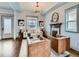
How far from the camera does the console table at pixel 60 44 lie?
3.64m

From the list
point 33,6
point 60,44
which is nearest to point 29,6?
point 33,6

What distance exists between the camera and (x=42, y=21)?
138 inches

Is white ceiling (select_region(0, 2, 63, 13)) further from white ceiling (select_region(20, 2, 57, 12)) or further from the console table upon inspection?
the console table

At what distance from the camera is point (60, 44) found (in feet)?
12.2

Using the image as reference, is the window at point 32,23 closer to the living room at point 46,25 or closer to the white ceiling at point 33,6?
the living room at point 46,25

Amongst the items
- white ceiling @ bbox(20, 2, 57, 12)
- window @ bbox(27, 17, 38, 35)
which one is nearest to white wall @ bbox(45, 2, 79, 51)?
white ceiling @ bbox(20, 2, 57, 12)

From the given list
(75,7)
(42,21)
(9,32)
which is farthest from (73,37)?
(9,32)

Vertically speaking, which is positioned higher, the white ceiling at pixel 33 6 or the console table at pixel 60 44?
the white ceiling at pixel 33 6

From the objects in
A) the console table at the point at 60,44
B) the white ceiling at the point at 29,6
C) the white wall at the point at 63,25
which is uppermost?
the white ceiling at the point at 29,6

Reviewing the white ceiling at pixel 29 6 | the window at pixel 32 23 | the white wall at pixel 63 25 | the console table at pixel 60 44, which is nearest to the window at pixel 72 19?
the white wall at pixel 63 25

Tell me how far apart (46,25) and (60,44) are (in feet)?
2.53

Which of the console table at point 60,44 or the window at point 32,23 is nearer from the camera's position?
the window at point 32,23

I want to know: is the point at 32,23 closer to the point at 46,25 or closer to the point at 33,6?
the point at 46,25

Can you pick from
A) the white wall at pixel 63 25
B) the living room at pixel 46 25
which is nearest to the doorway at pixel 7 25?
the living room at pixel 46 25
